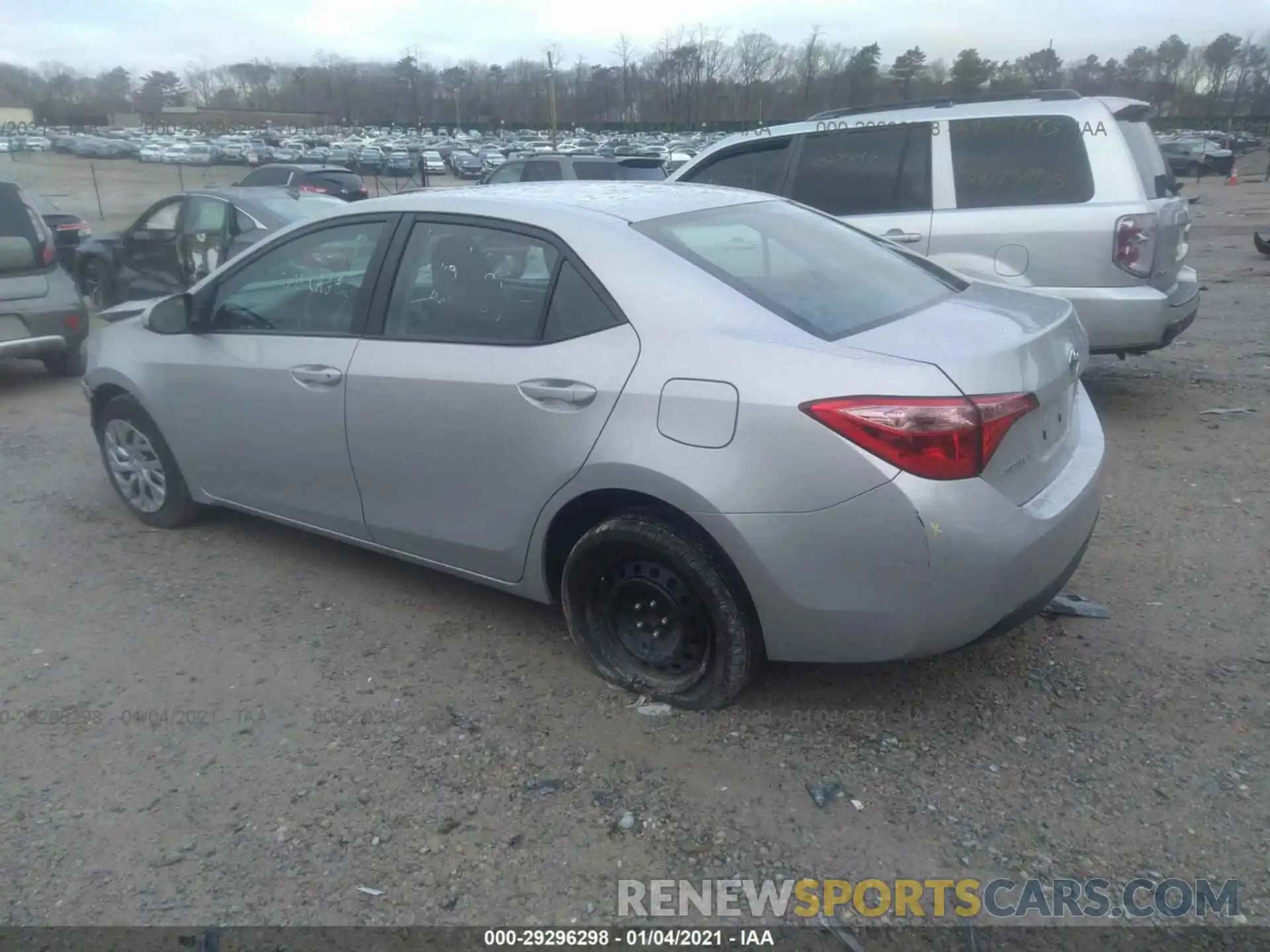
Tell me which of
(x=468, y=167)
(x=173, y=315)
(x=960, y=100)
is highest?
(x=960, y=100)

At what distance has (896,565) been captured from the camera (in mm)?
2848

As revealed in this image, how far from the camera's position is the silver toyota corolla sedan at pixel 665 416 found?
2.87 m

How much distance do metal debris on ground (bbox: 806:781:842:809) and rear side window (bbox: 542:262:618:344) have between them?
60.7 inches

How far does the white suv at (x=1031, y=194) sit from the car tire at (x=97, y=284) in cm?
803

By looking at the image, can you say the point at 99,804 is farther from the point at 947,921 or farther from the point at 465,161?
the point at 465,161

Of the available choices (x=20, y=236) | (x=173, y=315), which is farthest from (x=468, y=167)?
(x=173, y=315)

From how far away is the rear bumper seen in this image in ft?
19.5

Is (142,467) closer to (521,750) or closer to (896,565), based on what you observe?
(521,750)

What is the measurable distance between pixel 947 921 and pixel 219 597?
10.6ft

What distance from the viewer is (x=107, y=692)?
3.66 metres

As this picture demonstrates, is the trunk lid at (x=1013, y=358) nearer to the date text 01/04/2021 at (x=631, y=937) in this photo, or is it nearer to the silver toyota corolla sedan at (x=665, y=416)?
the silver toyota corolla sedan at (x=665, y=416)

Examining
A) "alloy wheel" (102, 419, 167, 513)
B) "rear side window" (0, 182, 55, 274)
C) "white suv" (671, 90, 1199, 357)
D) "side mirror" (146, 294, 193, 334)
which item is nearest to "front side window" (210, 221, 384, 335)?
"side mirror" (146, 294, 193, 334)

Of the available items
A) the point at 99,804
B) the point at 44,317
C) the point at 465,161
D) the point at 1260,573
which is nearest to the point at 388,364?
the point at 99,804

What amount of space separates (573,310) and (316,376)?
121 centimetres
